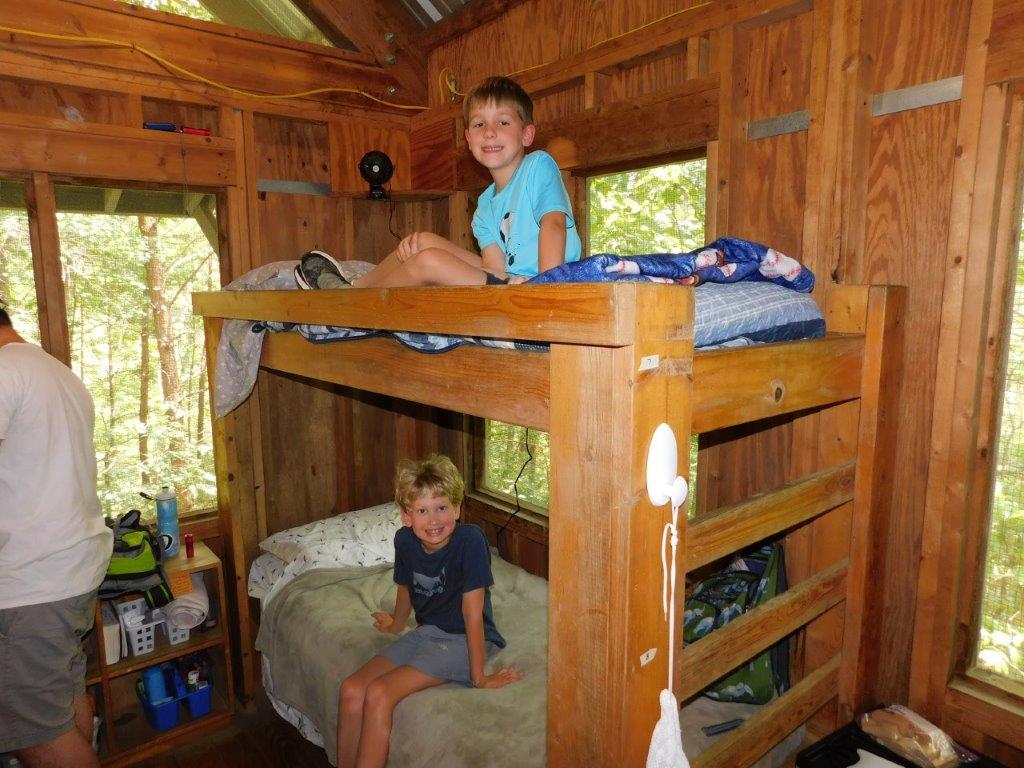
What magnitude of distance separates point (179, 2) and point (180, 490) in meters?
2.25

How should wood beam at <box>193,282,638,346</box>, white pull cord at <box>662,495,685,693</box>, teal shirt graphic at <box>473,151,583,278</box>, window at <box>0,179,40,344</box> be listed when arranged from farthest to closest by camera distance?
1. window at <box>0,179,40,344</box>
2. teal shirt graphic at <box>473,151,583,278</box>
3. white pull cord at <box>662,495,685,693</box>
4. wood beam at <box>193,282,638,346</box>

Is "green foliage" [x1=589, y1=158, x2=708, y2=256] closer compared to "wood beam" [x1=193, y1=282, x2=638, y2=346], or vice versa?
"wood beam" [x1=193, y1=282, x2=638, y2=346]

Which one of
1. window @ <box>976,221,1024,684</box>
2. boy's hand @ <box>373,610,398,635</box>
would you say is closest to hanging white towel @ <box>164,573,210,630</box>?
boy's hand @ <box>373,610,398,635</box>

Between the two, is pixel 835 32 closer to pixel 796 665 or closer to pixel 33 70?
pixel 796 665

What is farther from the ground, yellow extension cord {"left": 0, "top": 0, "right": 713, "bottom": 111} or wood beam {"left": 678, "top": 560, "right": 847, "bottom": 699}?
yellow extension cord {"left": 0, "top": 0, "right": 713, "bottom": 111}

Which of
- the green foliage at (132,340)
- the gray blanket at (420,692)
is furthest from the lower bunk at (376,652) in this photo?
the green foliage at (132,340)

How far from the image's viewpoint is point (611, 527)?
3.06 ft

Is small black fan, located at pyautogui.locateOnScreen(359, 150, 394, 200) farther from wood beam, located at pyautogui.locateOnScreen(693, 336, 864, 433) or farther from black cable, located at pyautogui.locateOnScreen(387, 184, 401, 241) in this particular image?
wood beam, located at pyautogui.locateOnScreen(693, 336, 864, 433)

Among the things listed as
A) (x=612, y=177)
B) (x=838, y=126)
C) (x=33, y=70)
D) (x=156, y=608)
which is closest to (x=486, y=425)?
(x=612, y=177)

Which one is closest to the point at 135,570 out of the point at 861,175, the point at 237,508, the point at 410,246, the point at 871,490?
the point at 237,508

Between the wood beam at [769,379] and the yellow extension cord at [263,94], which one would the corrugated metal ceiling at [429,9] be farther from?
the wood beam at [769,379]

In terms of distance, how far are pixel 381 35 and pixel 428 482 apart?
97.0 inches

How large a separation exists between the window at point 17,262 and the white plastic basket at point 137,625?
1158 mm

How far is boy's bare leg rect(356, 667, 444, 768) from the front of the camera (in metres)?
1.92
